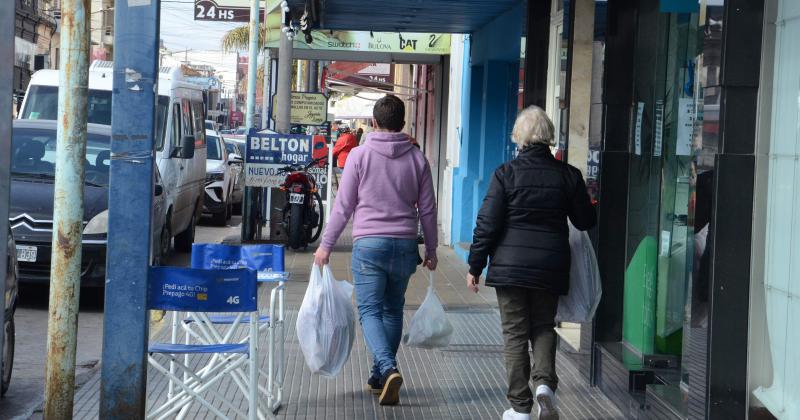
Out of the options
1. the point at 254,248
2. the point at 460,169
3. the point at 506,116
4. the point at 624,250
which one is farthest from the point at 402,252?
the point at 460,169

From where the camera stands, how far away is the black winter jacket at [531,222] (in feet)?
19.6

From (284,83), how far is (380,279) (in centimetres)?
996

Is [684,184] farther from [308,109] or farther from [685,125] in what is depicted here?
[308,109]

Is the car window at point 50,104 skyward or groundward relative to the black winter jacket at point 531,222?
skyward

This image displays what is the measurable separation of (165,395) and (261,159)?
29.7ft

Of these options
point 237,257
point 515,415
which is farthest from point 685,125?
point 237,257

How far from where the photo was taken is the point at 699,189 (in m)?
5.36

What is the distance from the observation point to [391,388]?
22.2 ft

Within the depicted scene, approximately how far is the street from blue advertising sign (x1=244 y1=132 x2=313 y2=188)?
4551 millimetres

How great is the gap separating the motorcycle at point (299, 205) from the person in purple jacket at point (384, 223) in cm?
845

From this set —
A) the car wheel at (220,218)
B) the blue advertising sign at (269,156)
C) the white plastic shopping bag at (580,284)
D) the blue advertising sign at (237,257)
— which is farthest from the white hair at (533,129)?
the car wheel at (220,218)

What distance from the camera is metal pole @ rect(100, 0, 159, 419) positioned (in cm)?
548

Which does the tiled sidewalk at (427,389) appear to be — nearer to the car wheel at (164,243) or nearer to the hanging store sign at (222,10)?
the car wheel at (164,243)

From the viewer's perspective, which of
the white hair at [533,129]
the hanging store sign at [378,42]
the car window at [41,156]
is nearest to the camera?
the white hair at [533,129]
